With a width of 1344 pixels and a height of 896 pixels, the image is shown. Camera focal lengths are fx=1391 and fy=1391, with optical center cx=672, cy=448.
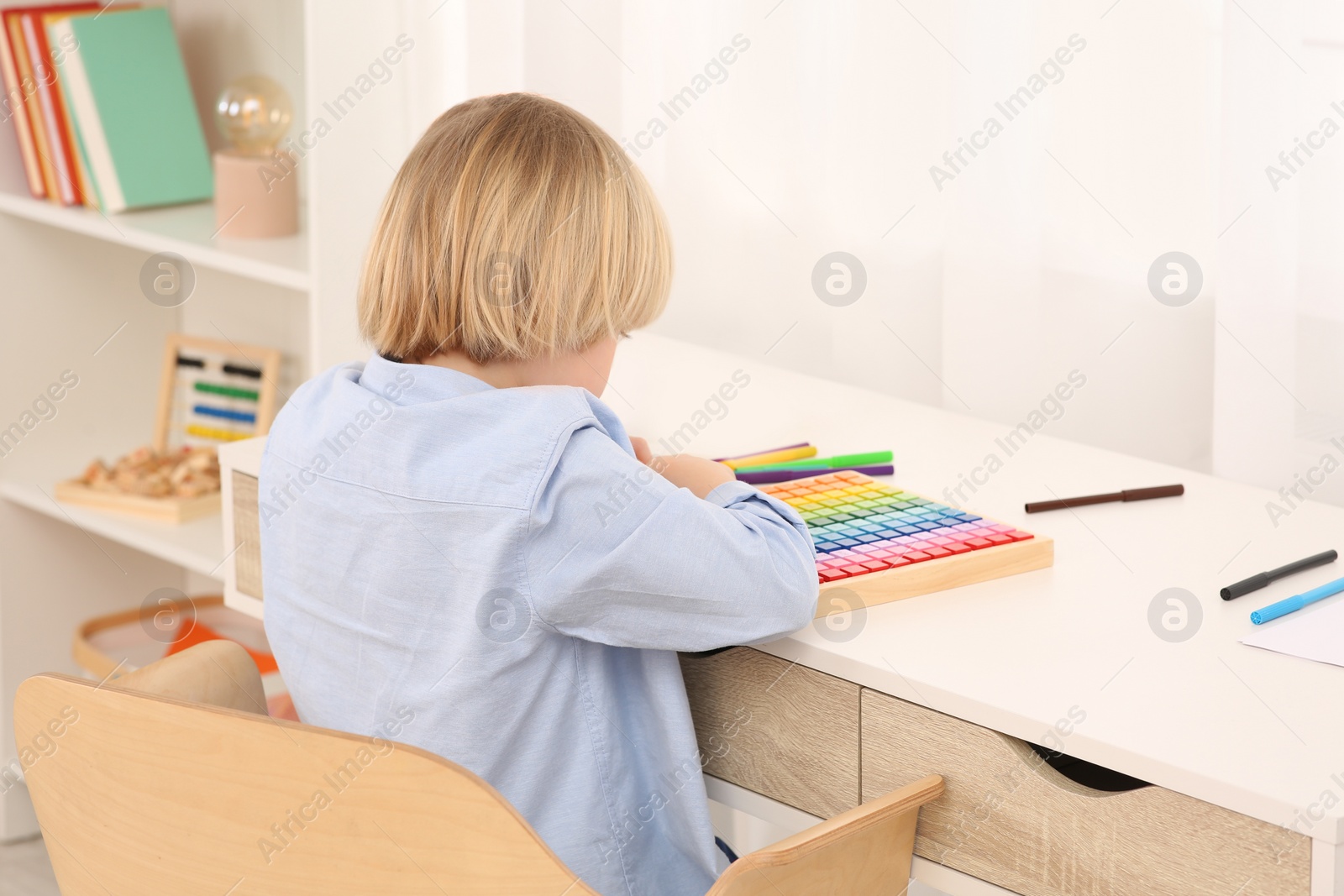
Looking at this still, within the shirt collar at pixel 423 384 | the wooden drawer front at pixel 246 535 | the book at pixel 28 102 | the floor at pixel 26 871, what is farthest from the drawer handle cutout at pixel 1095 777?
the book at pixel 28 102

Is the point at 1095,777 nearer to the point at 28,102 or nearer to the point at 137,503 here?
the point at 137,503

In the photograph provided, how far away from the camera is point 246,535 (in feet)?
4.25

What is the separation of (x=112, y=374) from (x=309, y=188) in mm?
770

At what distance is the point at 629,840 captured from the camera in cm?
Answer: 93

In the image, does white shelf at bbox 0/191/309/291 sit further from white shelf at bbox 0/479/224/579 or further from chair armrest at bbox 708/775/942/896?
chair armrest at bbox 708/775/942/896

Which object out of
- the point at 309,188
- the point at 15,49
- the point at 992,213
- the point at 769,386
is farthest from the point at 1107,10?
the point at 15,49

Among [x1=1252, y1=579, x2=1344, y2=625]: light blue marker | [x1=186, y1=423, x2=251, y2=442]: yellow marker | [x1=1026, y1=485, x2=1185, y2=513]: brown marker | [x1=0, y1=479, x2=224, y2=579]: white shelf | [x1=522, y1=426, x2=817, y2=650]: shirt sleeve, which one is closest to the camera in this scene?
[x1=522, y1=426, x2=817, y2=650]: shirt sleeve

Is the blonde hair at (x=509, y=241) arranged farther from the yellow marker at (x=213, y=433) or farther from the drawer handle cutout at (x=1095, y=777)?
the yellow marker at (x=213, y=433)

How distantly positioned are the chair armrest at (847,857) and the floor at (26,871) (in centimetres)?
150

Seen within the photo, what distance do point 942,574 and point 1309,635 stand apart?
0.24 metres

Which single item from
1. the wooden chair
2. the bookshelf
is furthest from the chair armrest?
the bookshelf

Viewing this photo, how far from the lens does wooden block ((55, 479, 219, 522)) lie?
2008 millimetres

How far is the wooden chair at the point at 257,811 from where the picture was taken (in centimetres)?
68

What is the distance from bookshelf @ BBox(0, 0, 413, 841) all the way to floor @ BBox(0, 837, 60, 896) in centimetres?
3
